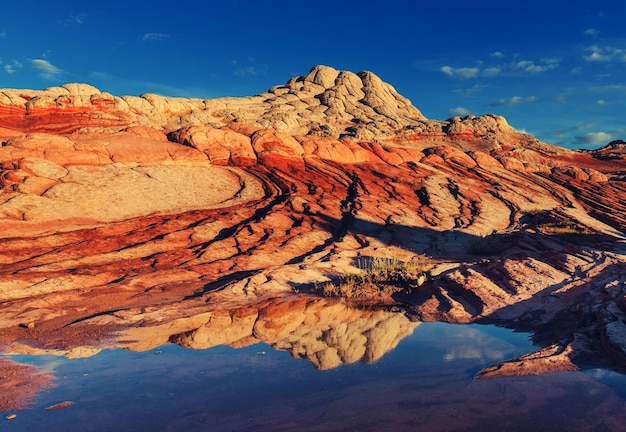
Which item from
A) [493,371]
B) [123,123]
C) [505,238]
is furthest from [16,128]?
[493,371]

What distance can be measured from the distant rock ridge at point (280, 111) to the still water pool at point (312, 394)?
2715cm

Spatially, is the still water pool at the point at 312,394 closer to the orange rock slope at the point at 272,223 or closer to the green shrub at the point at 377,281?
the orange rock slope at the point at 272,223

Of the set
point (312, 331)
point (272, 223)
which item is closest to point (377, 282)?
point (312, 331)

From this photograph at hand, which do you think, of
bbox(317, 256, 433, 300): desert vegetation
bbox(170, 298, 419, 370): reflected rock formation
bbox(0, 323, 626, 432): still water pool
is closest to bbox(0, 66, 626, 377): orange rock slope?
bbox(170, 298, 419, 370): reflected rock formation

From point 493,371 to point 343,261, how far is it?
1179 centimetres

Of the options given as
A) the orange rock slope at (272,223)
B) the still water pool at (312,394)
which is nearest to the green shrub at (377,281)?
the orange rock slope at (272,223)

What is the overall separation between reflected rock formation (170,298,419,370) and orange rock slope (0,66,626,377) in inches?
8.1

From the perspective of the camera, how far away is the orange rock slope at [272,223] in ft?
43.3

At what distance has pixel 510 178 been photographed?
1549 inches

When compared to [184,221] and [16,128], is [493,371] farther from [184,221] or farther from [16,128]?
[16,128]

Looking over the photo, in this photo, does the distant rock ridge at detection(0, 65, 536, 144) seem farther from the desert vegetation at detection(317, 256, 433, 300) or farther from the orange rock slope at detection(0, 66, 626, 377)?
the desert vegetation at detection(317, 256, 433, 300)

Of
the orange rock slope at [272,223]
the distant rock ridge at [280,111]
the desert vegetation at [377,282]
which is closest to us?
the orange rock slope at [272,223]

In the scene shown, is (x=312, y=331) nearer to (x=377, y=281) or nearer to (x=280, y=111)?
(x=377, y=281)

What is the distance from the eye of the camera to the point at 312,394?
827cm
